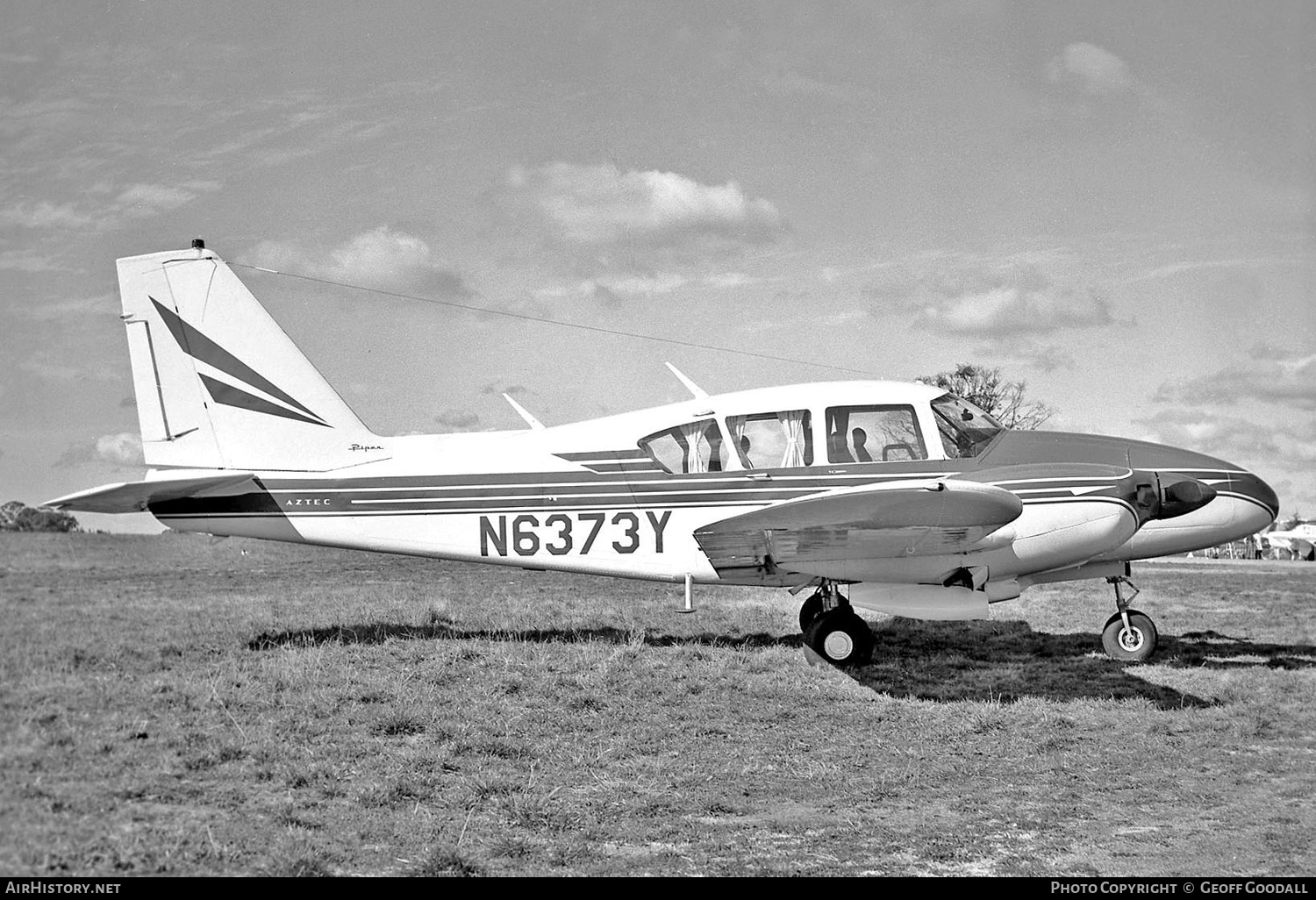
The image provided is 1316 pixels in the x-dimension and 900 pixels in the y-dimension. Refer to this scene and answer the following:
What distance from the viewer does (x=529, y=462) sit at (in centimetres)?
977

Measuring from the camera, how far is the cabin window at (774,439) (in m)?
9.34

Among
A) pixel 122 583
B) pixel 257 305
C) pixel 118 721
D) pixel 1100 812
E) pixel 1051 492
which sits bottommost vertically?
pixel 1100 812

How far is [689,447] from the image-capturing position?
9.57m

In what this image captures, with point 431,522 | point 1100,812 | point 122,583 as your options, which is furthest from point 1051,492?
point 122,583

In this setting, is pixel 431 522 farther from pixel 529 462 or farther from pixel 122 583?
pixel 122 583

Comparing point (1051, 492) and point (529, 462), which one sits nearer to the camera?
point (1051, 492)

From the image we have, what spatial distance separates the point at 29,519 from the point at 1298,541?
173ft

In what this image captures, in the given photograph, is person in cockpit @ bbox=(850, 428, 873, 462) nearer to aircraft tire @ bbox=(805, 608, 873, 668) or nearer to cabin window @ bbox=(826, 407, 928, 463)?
cabin window @ bbox=(826, 407, 928, 463)

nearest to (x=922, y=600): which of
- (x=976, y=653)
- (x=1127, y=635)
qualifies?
(x=976, y=653)

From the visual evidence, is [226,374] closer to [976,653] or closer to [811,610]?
[811,610]

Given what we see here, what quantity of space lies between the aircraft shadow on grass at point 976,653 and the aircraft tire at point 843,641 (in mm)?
158

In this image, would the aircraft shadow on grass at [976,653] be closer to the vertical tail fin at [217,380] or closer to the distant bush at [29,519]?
the vertical tail fin at [217,380]

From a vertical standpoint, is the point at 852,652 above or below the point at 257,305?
below
